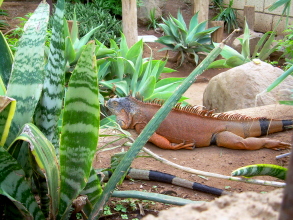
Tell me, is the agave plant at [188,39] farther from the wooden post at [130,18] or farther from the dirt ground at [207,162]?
the dirt ground at [207,162]

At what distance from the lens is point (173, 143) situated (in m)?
3.20

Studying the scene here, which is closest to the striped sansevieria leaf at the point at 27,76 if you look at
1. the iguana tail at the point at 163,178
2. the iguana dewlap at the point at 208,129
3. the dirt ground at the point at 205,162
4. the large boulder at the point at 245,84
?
the dirt ground at the point at 205,162

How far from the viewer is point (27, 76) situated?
1.49 m

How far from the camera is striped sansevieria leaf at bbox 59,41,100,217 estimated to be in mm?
1380

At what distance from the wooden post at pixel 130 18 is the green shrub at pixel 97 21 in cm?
268

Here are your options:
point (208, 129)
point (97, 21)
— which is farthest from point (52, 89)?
point (97, 21)

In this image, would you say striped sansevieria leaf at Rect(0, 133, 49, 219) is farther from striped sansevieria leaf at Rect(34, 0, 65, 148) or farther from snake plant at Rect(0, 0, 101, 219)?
striped sansevieria leaf at Rect(34, 0, 65, 148)

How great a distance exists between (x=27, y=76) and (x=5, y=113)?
232mm

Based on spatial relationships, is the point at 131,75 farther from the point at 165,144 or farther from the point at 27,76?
the point at 27,76

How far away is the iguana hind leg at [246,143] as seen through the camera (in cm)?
283

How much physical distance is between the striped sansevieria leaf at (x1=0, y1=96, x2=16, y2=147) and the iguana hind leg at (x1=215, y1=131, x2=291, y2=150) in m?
2.02

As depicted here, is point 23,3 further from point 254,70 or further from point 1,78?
point 1,78

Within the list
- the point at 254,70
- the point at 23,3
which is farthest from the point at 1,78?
the point at 23,3

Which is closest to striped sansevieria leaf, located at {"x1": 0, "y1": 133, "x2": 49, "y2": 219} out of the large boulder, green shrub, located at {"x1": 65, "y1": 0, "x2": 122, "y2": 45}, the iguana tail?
the iguana tail
